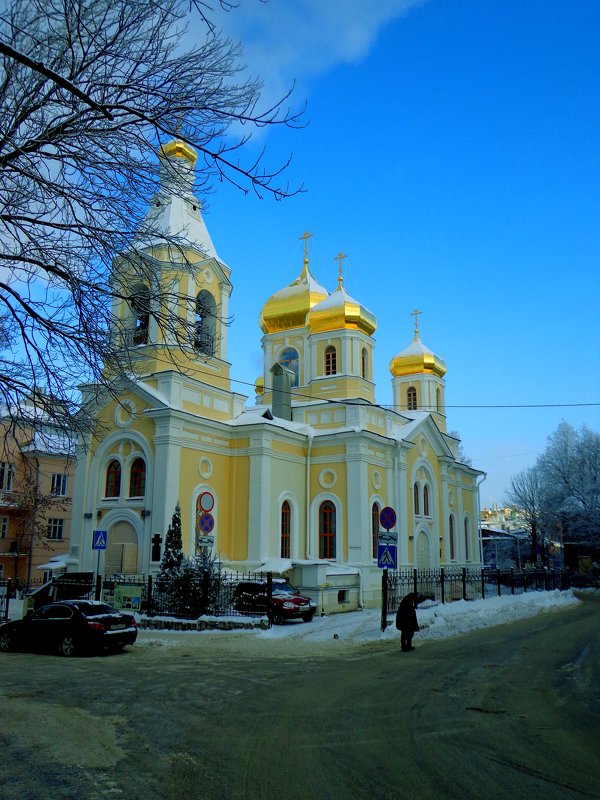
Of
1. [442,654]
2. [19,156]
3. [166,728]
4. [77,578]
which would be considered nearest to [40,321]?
[19,156]

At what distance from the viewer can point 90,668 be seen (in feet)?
39.4

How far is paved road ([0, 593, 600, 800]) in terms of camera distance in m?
5.68

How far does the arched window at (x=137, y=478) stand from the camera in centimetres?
2406

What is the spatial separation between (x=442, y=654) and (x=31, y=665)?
7.76 metres

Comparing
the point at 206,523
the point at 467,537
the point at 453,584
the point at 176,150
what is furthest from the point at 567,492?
the point at 176,150

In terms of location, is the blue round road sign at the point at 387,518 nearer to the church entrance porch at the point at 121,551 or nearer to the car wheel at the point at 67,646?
the car wheel at the point at 67,646

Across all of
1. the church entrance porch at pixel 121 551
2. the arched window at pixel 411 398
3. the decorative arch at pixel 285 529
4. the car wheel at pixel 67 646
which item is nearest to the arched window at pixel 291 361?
the decorative arch at pixel 285 529

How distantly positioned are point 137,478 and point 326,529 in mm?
8328

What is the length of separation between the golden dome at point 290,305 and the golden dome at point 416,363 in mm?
7414

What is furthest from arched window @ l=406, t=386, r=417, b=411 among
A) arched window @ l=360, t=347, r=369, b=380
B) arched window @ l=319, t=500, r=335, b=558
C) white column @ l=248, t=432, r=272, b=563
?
white column @ l=248, t=432, r=272, b=563

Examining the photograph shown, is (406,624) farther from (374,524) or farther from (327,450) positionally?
(327,450)

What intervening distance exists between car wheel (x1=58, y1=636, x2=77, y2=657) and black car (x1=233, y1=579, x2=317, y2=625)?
20.0 feet

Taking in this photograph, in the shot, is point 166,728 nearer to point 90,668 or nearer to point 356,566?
point 90,668

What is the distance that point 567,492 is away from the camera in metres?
49.8
